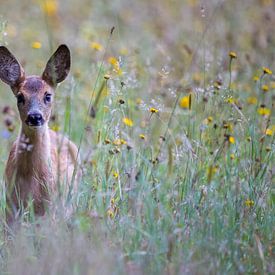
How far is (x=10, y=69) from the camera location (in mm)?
6984

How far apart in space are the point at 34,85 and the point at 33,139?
0.44m

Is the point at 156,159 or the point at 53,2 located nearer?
the point at 156,159

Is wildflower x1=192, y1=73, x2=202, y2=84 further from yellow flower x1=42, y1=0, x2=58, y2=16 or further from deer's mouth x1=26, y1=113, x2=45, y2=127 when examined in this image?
yellow flower x1=42, y1=0, x2=58, y2=16

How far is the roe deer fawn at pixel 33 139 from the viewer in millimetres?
6598

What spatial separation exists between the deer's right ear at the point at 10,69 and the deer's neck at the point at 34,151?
44 cm

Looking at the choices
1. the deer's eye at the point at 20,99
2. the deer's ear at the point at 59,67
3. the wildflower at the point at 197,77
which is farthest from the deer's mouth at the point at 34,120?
the wildflower at the point at 197,77

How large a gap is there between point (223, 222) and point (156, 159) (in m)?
1.25

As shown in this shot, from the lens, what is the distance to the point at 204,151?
21.7 ft

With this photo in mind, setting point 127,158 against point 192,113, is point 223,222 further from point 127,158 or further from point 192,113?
point 192,113

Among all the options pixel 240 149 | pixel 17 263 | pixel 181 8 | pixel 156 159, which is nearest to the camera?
pixel 17 263

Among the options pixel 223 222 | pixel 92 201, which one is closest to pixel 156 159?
pixel 92 201

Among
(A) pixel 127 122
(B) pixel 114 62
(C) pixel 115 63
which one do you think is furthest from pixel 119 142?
(B) pixel 114 62

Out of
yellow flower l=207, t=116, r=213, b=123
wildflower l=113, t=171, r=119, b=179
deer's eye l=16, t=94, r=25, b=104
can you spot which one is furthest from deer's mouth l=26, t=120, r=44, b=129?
yellow flower l=207, t=116, r=213, b=123

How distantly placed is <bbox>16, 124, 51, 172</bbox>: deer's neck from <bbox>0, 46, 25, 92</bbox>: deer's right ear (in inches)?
17.2
